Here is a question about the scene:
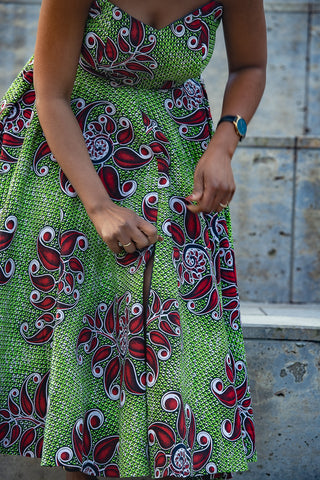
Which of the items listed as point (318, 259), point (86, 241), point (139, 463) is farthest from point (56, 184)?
point (318, 259)

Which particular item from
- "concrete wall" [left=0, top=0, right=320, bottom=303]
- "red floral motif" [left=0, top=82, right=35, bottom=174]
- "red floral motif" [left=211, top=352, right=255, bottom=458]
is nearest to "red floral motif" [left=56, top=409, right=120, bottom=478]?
"red floral motif" [left=211, top=352, right=255, bottom=458]

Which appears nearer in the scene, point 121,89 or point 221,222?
point 121,89

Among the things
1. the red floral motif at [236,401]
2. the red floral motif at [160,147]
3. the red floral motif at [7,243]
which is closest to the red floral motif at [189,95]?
the red floral motif at [160,147]

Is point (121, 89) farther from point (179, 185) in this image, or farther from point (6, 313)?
point (6, 313)

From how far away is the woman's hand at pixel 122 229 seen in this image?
1478mm

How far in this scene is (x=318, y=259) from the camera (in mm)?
3709

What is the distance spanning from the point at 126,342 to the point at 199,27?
73cm

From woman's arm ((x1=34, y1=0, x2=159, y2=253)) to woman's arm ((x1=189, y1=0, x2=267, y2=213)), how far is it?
175 mm

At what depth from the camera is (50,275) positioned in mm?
1620

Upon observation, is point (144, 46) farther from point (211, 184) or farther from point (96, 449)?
point (96, 449)

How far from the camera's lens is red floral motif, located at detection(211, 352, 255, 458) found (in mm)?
1566

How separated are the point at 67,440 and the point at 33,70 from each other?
33.0 inches

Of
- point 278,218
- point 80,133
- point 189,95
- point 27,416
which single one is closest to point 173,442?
point 27,416

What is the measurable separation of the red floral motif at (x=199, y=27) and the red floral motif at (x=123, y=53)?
8 cm
